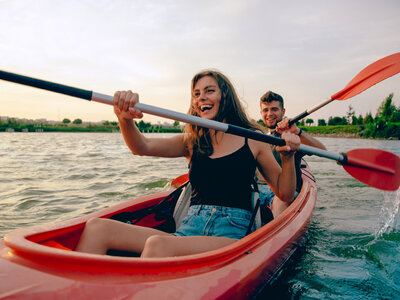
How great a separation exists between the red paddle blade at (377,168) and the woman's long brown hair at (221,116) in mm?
1118

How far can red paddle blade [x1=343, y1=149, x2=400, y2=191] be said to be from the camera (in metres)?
2.66

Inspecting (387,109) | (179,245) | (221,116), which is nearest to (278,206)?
(221,116)

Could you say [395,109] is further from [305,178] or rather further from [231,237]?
[231,237]

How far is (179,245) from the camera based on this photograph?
1603 millimetres

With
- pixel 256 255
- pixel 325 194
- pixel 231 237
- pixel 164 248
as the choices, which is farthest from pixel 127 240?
pixel 325 194

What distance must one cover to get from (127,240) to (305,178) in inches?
126

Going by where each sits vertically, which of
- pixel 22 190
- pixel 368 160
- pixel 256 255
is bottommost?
pixel 22 190

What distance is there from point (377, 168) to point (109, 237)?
241 centimetres

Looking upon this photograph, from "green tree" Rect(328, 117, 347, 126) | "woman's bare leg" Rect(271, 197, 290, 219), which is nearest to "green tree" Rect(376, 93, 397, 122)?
"green tree" Rect(328, 117, 347, 126)

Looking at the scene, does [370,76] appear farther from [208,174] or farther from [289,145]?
[208,174]

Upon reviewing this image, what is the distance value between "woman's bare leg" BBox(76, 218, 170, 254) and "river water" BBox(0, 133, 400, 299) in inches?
38.1

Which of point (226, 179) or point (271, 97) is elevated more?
point (271, 97)

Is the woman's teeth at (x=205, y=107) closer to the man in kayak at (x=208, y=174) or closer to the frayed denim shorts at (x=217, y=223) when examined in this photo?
the man in kayak at (x=208, y=174)

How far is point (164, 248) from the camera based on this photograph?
60.7 inches
